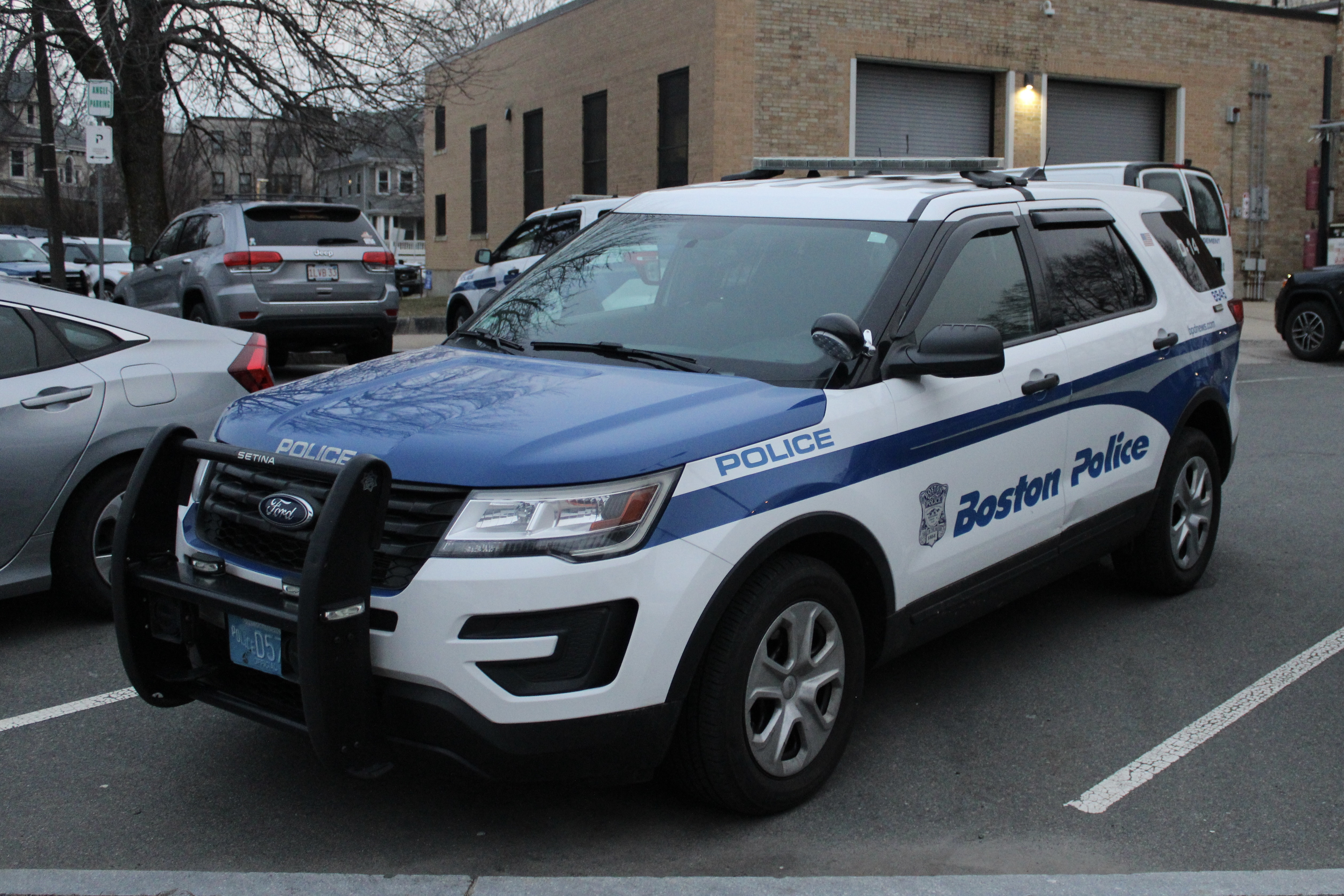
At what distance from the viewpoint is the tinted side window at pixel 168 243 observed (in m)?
14.1

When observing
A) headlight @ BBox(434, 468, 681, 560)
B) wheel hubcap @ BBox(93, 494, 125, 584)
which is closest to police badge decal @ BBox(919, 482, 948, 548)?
headlight @ BBox(434, 468, 681, 560)

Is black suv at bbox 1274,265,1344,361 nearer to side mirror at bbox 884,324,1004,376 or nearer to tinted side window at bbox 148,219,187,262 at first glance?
tinted side window at bbox 148,219,187,262

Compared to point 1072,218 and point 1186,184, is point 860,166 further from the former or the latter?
point 1186,184

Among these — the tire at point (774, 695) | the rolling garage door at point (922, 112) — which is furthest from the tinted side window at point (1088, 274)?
the rolling garage door at point (922, 112)

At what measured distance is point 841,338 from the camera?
3924 mm

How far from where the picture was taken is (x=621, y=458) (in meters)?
3.25

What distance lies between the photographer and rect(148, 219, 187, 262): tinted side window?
46.3ft

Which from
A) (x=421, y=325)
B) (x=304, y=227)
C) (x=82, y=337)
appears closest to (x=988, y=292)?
(x=82, y=337)

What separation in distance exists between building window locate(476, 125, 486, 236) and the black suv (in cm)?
2320

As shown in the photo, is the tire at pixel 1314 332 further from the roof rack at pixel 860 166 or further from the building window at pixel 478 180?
the building window at pixel 478 180

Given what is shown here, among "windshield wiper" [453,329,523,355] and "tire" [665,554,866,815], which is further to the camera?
"windshield wiper" [453,329,523,355]

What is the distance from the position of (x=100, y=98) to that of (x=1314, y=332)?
15001 millimetres

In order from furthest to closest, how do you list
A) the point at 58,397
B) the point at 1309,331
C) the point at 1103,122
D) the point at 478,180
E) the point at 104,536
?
1. the point at 478,180
2. the point at 1103,122
3. the point at 1309,331
4. the point at 104,536
5. the point at 58,397

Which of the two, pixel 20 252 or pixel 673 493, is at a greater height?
pixel 20 252
